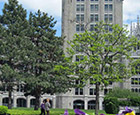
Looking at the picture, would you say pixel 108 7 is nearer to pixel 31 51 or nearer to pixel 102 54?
pixel 31 51

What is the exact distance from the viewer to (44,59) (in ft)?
121

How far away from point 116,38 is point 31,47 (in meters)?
13.9

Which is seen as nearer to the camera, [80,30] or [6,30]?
[6,30]

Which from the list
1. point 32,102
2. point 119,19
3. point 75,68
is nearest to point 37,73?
point 75,68

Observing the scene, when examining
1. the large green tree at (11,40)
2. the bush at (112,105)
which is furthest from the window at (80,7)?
the bush at (112,105)

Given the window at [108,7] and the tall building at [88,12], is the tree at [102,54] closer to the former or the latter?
the tall building at [88,12]

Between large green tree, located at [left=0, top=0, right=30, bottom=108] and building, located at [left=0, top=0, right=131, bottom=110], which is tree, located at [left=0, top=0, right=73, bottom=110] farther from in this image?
building, located at [left=0, top=0, right=131, bottom=110]

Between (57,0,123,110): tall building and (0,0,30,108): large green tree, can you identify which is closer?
(0,0,30,108): large green tree

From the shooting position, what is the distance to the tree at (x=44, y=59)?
1421 inches

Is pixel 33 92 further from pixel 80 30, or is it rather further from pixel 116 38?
pixel 80 30

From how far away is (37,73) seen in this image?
38.3 m

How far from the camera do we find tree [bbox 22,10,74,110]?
36.1 m

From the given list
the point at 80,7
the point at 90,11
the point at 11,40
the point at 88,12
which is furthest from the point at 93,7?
the point at 11,40

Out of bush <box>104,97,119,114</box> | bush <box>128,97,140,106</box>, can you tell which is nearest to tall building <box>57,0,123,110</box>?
bush <box>104,97,119,114</box>
